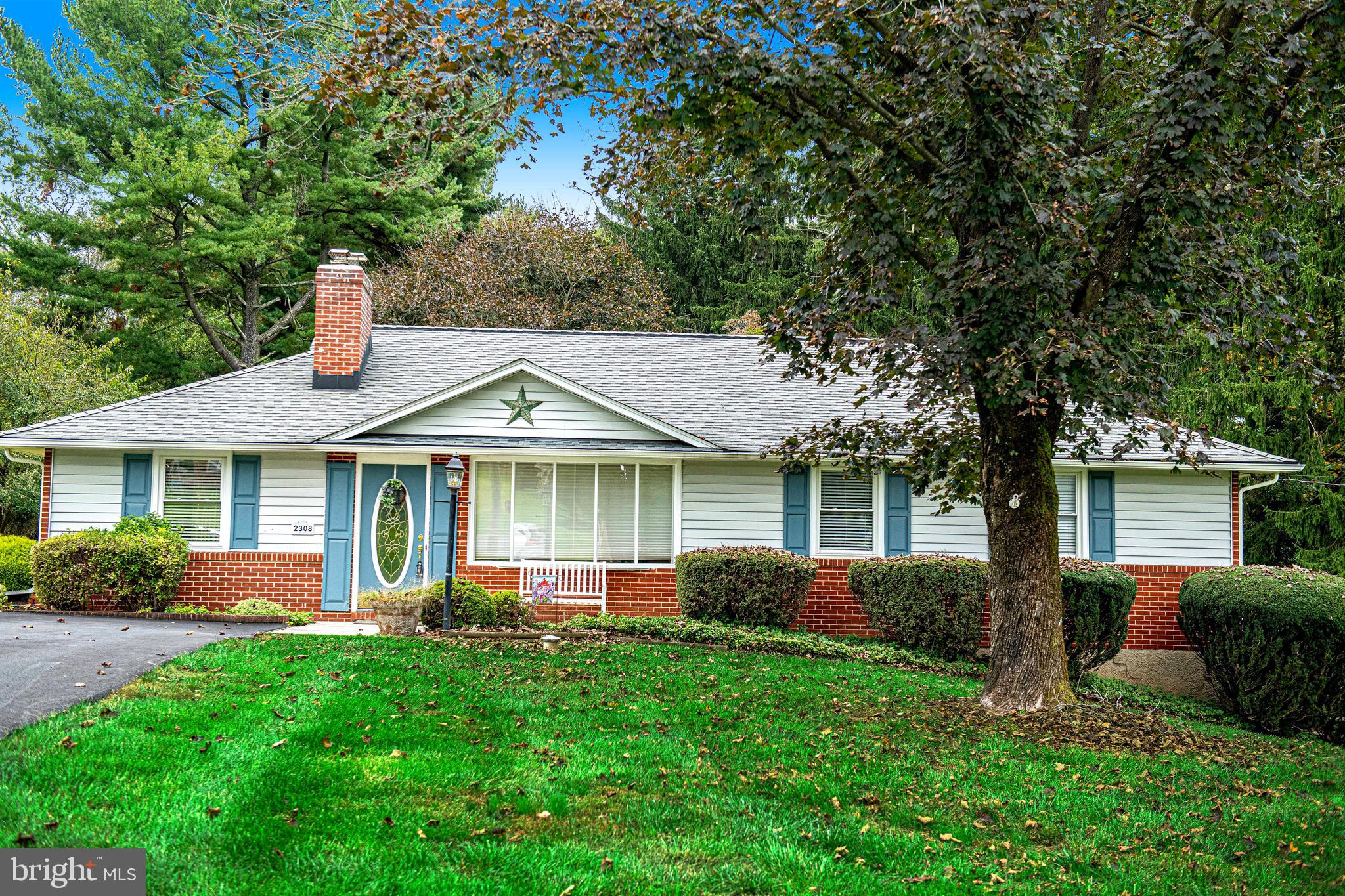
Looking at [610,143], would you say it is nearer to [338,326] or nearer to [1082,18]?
[1082,18]

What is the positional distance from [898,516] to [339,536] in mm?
8447

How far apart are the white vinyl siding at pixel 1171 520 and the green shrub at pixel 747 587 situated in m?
5.30

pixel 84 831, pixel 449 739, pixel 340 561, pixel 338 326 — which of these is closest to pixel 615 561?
pixel 340 561

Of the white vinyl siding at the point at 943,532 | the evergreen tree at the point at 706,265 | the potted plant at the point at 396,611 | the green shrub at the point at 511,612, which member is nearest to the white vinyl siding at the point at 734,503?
the white vinyl siding at the point at 943,532

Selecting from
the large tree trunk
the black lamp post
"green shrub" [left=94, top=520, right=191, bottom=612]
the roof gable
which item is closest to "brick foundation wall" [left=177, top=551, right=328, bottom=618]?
"green shrub" [left=94, top=520, right=191, bottom=612]

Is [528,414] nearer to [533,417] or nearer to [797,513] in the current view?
[533,417]

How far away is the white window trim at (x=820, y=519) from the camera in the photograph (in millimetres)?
13953

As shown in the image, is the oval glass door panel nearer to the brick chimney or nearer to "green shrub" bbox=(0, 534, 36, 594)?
the brick chimney

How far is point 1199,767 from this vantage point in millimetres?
6754

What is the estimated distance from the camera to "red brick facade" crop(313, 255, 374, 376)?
14.8 m

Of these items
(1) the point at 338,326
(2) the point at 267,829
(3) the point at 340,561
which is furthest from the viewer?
(1) the point at 338,326

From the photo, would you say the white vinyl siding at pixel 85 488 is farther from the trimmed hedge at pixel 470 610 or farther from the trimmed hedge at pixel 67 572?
the trimmed hedge at pixel 470 610

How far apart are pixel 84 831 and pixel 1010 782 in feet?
17.4

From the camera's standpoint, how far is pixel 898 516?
1402cm
